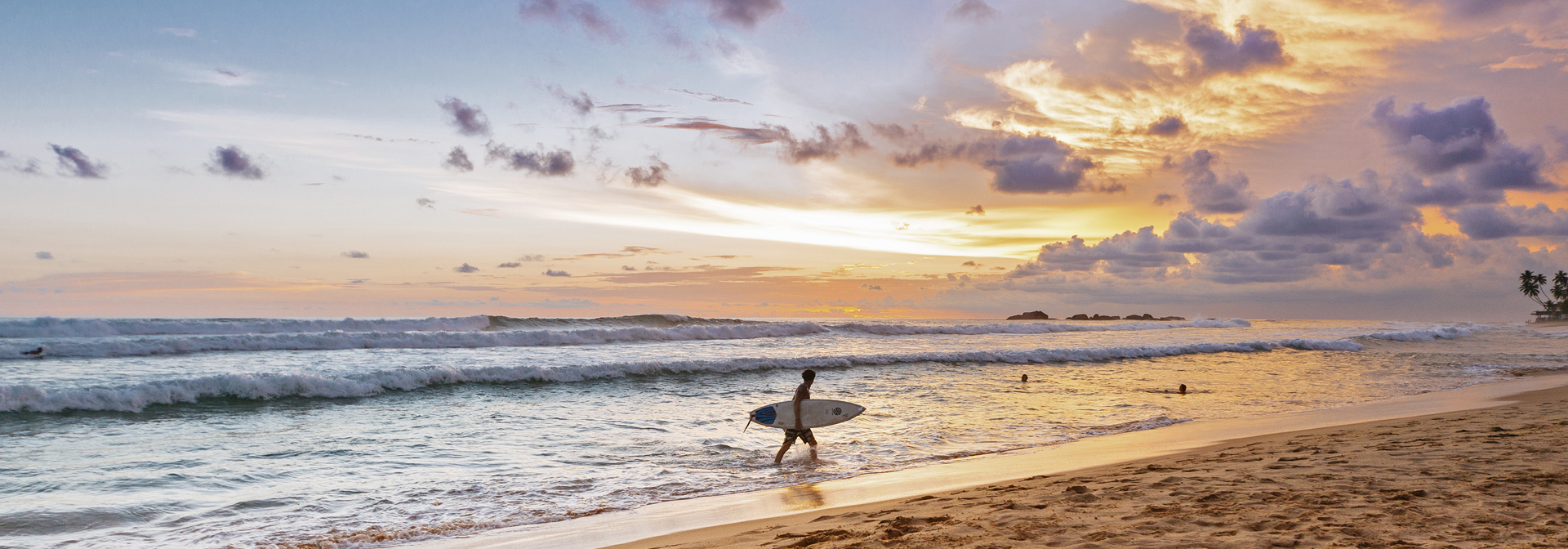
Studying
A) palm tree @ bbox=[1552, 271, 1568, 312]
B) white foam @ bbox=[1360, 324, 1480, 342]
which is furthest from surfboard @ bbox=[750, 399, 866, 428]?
palm tree @ bbox=[1552, 271, 1568, 312]

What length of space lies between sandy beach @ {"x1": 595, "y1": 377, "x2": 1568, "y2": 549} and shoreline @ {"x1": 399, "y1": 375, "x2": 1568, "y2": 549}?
0.69 feet

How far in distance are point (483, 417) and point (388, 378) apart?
6427 millimetres

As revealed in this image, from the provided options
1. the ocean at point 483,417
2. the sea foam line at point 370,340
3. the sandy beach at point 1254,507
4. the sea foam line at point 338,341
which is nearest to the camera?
the sandy beach at point 1254,507

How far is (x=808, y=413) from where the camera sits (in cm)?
1159

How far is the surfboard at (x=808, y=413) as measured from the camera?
11.4 m

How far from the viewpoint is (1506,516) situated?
5.17 m

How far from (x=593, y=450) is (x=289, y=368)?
16719mm

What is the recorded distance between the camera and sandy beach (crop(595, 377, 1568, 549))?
197 inches

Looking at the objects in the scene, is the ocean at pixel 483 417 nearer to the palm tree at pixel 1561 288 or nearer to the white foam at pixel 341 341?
the white foam at pixel 341 341

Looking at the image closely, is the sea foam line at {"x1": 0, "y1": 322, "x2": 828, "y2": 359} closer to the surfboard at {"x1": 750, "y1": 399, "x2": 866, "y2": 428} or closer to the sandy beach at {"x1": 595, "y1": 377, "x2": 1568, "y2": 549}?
the surfboard at {"x1": 750, "y1": 399, "x2": 866, "y2": 428}

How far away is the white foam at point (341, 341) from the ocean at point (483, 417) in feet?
0.63

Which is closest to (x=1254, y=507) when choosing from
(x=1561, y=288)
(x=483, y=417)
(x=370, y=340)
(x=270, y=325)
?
(x=483, y=417)

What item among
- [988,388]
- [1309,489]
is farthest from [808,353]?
[1309,489]

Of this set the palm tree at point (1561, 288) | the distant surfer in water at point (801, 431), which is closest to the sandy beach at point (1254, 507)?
the distant surfer in water at point (801, 431)
